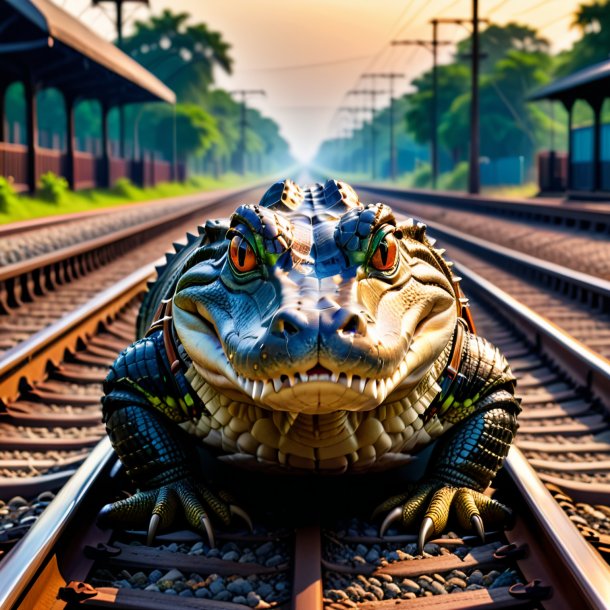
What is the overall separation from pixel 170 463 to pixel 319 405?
1.06m

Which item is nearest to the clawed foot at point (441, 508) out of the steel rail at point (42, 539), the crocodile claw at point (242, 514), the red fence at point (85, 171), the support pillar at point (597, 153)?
the crocodile claw at point (242, 514)

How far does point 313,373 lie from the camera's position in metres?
2.56

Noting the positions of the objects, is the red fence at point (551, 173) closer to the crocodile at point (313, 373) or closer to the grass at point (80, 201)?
the grass at point (80, 201)

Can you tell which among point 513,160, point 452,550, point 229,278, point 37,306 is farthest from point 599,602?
point 513,160

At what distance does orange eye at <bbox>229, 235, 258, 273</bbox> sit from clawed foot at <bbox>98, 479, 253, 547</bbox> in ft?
2.89

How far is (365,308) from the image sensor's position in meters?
2.80

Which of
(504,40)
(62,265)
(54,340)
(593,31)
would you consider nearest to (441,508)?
(54,340)

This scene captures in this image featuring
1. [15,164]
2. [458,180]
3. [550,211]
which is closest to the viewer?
[550,211]

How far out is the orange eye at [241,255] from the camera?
10.3 feet

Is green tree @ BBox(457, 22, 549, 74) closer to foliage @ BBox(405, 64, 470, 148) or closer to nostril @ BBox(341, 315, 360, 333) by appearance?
foliage @ BBox(405, 64, 470, 148)

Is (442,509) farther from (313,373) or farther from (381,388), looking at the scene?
(313,373)

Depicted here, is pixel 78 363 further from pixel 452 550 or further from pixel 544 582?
pixel 544 582

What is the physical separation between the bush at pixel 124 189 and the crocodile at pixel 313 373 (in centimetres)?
3395

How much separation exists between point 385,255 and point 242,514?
1098 mm
